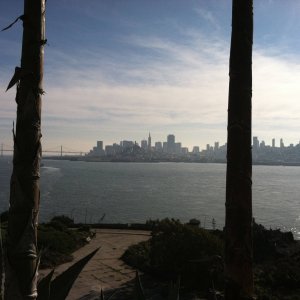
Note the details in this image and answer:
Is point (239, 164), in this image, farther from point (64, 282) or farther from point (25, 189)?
point (25, 189)

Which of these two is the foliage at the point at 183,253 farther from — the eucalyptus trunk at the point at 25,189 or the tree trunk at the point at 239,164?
the eucalyptus trunk at the point at 25,189

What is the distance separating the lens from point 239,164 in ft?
10.3

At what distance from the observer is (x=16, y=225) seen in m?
1.95

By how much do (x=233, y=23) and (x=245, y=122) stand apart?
89cm

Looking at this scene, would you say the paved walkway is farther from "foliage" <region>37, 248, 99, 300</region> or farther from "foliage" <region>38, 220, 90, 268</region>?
"foliage" <region>37, 248, 99, 300</region>

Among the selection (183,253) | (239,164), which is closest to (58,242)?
(183,253)

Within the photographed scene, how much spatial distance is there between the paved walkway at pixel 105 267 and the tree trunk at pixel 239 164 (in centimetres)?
1090

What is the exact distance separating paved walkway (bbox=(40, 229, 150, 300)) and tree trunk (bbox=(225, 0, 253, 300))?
35.8 feet

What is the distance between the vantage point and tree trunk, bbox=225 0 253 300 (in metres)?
3.03

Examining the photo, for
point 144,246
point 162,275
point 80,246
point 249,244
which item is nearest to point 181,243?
point 162,275

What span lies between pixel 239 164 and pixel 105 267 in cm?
1504

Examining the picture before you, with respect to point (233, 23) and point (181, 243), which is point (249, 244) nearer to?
point (233, 23)

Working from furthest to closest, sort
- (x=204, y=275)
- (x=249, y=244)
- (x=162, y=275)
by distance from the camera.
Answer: (x=162, y=275) < (x=204, y=275) < (x=249, y=244)

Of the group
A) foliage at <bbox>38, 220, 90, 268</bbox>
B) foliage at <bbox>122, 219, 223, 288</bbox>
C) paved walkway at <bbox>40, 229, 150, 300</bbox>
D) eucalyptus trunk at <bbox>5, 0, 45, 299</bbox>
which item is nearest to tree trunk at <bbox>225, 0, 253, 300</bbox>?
eucalyptus trunk at <bbox>5, 0, 45, 299</bbox>
